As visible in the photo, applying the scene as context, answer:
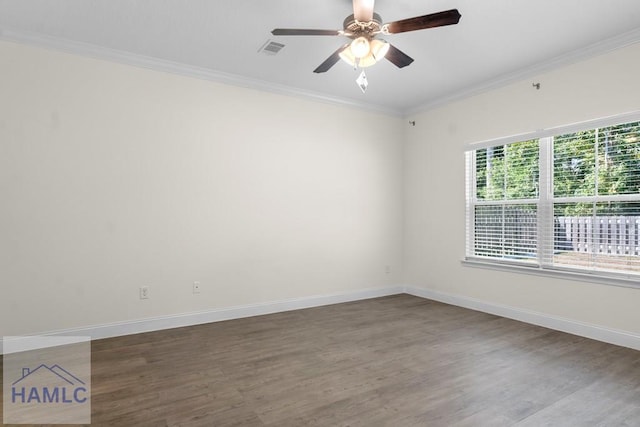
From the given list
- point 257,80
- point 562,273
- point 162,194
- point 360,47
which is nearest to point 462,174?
point 562,273

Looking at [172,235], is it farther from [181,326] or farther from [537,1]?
[537,1]

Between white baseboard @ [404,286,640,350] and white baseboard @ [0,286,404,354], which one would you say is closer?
white baseboard @ [404,286,640,350]

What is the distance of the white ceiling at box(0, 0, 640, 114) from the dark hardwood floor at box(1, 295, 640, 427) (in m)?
2.87

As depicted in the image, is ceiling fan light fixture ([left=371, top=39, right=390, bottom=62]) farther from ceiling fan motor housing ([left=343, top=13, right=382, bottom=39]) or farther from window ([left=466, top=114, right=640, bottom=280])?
window ([left=466, top=114, right=640, bottom=280])

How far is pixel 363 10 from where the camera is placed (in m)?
2.50

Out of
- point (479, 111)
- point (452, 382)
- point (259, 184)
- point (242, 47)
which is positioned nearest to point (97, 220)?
point (259, 184)

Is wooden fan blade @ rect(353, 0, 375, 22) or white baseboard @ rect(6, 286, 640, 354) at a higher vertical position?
wooden fan blade @ rect(353, 0, 375, 22)

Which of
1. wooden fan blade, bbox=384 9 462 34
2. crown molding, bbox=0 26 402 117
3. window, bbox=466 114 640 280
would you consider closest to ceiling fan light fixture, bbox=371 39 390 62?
wooden fan blade, bbox=384 9 462 34

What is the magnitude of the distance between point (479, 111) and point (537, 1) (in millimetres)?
1889

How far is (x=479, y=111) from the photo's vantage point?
4.57m

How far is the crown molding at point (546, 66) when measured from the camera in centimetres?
327

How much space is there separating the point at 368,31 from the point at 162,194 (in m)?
2.66

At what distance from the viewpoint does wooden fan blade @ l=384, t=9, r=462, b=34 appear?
2232 mm

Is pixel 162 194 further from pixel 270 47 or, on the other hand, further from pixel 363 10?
pixel 363 10
